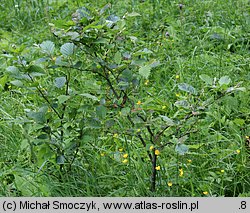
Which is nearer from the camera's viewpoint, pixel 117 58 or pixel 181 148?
pixel 181 148

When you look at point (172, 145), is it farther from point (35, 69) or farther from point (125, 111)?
point (35, 69)

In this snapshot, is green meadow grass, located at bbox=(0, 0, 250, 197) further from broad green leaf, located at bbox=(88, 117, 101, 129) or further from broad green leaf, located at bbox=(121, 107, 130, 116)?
A: broad green leaf, located at bbox=(121, 107, 130, 116)

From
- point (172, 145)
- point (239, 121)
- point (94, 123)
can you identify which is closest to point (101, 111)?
point (94, 123)

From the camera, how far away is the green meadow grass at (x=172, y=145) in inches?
117

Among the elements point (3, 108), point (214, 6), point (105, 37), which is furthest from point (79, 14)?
point (214, 6)

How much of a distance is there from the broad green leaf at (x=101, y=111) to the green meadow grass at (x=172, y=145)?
7.9 inches

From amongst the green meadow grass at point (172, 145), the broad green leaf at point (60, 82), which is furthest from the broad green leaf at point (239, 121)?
the broad green leaf at point (60, 82)

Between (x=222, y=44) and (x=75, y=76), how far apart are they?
1235mm

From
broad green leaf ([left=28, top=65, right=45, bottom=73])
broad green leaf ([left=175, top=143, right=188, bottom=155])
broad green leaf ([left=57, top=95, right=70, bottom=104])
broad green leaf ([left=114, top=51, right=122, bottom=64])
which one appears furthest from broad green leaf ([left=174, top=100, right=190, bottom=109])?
broad green leaf ([left=28, top=65, right=45, bottom=73])

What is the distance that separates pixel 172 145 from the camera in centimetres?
299

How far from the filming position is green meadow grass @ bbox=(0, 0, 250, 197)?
117 inches

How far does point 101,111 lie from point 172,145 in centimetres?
45

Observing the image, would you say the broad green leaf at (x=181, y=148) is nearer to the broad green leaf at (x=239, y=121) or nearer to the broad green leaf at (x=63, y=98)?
the broad green leaf at (x=63, y=98)

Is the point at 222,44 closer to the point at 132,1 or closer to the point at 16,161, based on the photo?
the point at 132,1
